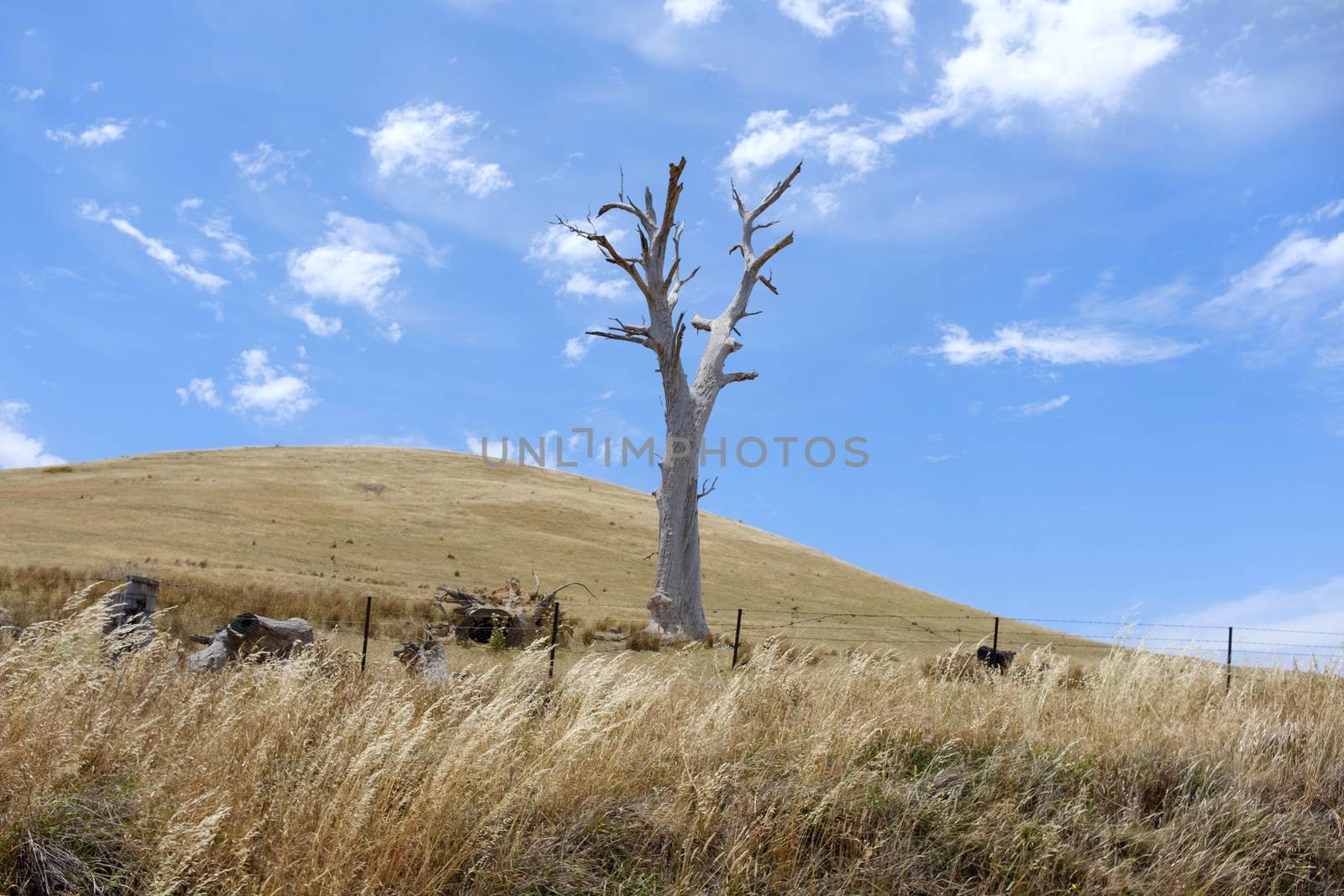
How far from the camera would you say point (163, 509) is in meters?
38.7

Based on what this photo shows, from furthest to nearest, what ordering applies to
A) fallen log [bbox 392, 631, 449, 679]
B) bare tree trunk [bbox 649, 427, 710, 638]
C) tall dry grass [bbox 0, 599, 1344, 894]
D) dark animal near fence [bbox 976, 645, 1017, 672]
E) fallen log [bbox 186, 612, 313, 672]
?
bare tree trunk [bbox 649, 427, 710, 638] < dark animal near fence [bbox 976, 645, 1017, 672] < fallen log [bbox 186, 612, 313, 672] < fallen log [bbox 392, 631, 449, 679] < tall dry grass [bbox 0, 599, 1344, 894]

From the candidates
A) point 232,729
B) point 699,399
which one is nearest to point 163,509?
point 699,399

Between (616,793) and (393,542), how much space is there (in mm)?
35313

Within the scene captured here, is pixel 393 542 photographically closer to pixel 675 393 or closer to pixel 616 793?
pixel 675 393

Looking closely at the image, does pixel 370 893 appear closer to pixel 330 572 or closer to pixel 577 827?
pixel 577 827

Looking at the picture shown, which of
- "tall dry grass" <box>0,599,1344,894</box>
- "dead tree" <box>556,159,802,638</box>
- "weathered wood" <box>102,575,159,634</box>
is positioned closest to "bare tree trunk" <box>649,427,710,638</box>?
"dead tree" <box>556,159,802,638</box>

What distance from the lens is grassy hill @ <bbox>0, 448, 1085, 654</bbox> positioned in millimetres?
28078

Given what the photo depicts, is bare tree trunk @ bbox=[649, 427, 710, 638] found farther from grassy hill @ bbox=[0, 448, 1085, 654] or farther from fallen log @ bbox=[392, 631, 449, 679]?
fallen log @ bbox=[392, 631, 449, 679]

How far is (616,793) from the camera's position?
5.77 metres

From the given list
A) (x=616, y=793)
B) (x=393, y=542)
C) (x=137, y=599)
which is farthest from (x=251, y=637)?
(x=393, y=542)

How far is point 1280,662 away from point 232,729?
12971 mm

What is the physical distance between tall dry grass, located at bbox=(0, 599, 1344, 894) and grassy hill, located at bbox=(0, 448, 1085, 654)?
14536 millimetres

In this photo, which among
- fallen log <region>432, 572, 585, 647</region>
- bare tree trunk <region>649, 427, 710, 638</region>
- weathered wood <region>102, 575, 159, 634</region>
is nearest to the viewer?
weathered wood <region>102, 575, 159, 634</region>

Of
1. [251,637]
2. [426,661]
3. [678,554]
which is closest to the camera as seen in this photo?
[426,661]
